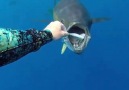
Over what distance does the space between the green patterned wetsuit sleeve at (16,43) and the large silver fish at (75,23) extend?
68 cm

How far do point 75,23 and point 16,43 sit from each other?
1.32 meters

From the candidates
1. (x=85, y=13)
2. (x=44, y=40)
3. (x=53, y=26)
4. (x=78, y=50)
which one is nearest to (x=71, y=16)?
(x=85, y=13)

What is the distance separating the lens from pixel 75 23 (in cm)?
227

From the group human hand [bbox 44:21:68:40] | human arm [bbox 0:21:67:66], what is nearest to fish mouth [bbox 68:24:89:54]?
human hand [bbox 44:21:68:40]

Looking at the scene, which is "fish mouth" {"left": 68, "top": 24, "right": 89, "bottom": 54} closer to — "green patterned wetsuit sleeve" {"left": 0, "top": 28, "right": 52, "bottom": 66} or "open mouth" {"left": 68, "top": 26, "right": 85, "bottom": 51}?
"open mouth" {"left": 68, "top": 26, "right": 85, "bottom": 51}

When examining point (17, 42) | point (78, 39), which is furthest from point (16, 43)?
point (78, 39)

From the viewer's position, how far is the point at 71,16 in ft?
8.29

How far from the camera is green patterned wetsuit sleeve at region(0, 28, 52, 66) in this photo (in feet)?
3.11

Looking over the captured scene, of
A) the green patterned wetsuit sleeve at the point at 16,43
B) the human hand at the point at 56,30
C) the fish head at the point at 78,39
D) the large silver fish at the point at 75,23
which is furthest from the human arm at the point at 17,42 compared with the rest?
the fish head at the point at 78,39

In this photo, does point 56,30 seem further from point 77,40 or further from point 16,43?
point 77,40

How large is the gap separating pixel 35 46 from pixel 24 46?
0.07 meters

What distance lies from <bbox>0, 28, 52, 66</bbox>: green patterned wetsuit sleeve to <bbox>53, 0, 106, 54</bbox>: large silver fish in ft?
2.24

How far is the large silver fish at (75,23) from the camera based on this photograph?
2.20m

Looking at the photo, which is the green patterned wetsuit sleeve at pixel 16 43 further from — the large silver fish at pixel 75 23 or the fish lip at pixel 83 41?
the fish lip at pixel 83 41
